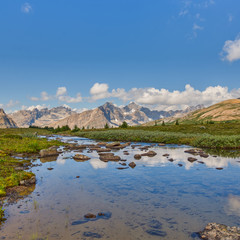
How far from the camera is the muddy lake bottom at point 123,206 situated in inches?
400

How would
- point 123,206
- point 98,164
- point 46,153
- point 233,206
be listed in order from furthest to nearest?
1. point 46,153
2. point 98,164
3. point 233,206
4. point 123,206

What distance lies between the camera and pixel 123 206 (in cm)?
1338

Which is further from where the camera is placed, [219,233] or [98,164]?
[98,164]

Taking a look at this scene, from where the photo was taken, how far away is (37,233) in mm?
9797

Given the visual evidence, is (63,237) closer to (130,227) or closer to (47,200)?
(130,227)

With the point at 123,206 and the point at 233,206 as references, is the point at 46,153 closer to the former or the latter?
the point at 123,206

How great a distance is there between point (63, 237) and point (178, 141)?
2151 inches

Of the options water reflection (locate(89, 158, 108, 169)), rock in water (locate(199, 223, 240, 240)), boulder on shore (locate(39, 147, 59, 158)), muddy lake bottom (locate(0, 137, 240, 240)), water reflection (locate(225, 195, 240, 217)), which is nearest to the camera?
rock in water (locate(199, 223, 240, 240))

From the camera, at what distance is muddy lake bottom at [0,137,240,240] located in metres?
10.2

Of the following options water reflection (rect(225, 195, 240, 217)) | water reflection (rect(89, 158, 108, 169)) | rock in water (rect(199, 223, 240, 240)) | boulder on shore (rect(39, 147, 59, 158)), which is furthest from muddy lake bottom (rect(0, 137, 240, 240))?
boulder on shore (rect(39, 147, 59, 158))

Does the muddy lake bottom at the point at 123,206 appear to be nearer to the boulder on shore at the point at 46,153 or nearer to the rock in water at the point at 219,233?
the rock in water at the point at 219,233

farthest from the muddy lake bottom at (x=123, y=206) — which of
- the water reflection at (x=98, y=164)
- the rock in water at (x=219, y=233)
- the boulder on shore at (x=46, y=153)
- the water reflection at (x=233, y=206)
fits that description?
the boulder on shore at (x=46, y=153)

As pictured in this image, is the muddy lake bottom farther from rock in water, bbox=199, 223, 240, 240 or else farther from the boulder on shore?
the boulder on shore

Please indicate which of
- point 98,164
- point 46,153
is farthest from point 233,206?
point 46,153
